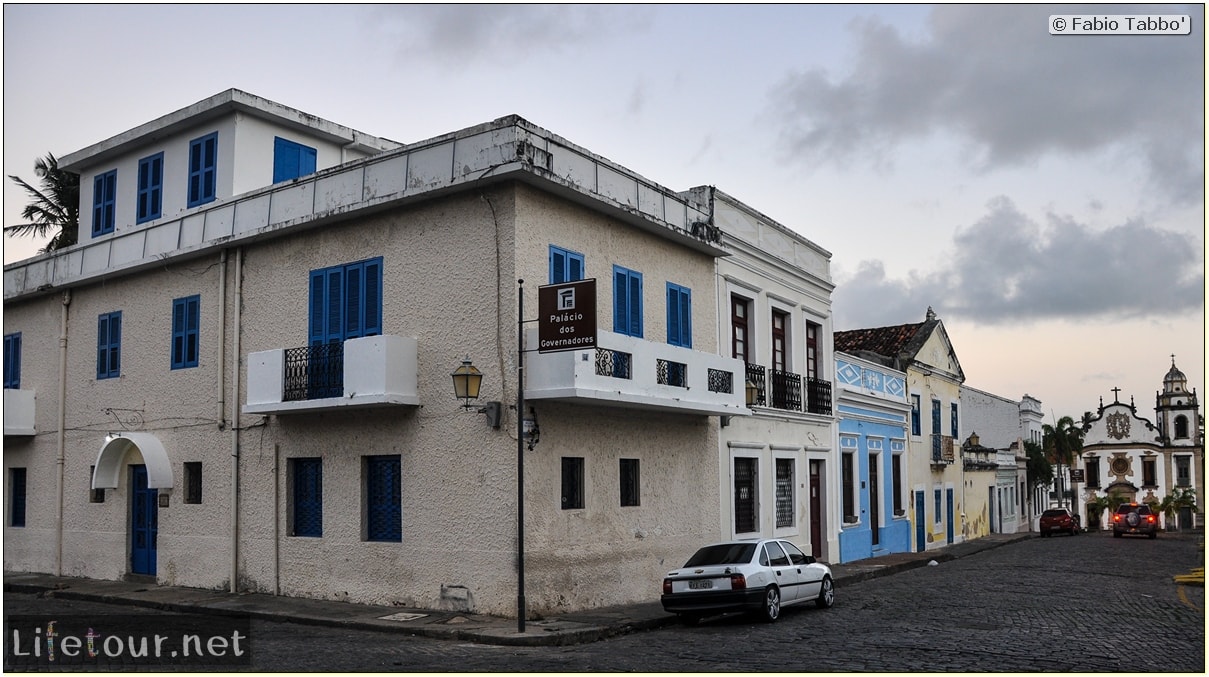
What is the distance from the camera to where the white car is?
14.9 meters

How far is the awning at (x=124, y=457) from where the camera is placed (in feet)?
63.6

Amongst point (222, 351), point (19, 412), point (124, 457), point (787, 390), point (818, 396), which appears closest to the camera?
point (222, 351)

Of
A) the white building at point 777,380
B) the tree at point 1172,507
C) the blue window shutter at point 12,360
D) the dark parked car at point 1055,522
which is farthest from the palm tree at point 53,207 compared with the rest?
the tree at point 1172,507

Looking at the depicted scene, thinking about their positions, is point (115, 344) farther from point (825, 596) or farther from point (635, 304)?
point (825, 596)

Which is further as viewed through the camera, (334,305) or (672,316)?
(672,316)

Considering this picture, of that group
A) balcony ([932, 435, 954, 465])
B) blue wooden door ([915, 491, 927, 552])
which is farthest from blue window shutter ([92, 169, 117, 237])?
balcony ([932, 435, 954, 465])

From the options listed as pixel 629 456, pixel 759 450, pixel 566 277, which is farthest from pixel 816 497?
pixel 566 277

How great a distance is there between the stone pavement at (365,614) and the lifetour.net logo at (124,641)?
2.10 feet

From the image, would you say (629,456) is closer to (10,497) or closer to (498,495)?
(498,495)

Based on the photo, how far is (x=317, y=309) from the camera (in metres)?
17.7

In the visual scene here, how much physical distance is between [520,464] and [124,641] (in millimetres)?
5375

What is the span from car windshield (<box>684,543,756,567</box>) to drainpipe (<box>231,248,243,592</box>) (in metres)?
7.92

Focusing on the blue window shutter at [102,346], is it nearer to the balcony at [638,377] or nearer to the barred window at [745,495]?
the balcony at [638,377]

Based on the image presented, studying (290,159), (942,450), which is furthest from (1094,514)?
(290,159)
